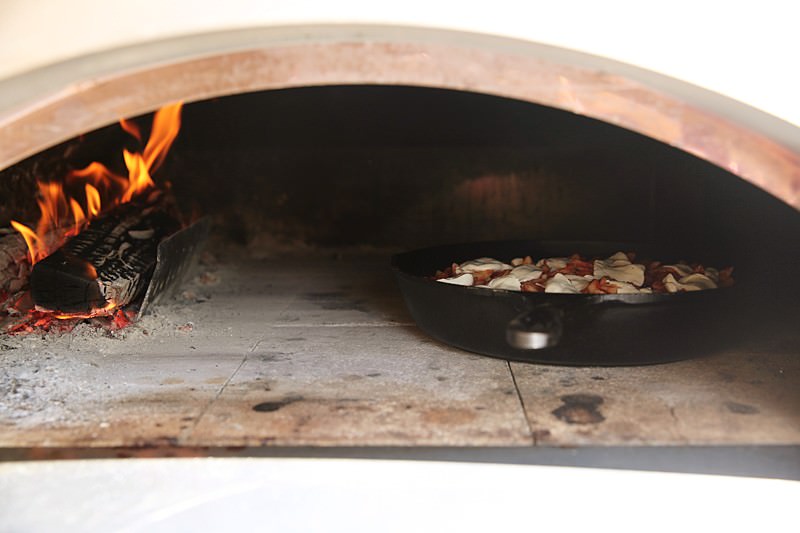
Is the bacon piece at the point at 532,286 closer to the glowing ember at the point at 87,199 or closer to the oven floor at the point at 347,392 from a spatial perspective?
the oven floor at the point at 347,392

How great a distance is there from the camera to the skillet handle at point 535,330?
0.92m

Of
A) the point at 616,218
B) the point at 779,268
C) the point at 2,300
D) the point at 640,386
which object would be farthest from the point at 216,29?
the point at 616,218

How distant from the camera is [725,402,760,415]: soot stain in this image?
1089mm

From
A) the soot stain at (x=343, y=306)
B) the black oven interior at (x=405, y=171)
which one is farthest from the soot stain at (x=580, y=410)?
the black oven interior at (x=405, y=171)

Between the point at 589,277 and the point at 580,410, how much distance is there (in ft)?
1.15

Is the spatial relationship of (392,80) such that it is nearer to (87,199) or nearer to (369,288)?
(369,288)

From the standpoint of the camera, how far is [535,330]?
935 mm

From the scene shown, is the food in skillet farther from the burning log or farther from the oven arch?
the burning log

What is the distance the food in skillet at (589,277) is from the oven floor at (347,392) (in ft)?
0.46

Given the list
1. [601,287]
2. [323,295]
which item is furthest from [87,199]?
[601,287]

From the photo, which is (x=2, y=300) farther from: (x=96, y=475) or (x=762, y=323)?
(x=762, y=323)

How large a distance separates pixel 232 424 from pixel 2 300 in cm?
88

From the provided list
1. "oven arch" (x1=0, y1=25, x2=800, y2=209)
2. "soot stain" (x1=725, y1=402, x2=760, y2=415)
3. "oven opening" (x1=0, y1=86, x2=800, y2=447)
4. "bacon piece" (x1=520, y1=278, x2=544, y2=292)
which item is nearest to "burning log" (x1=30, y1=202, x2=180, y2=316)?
"oven opening" (x1=0, y1=86, x2=800, y2=447)

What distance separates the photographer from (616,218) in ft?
7.49
